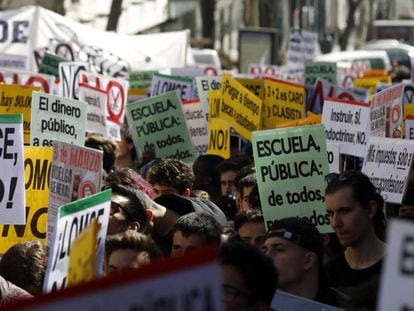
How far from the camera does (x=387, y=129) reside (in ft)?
35.1

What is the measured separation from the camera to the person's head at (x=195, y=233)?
644 cm

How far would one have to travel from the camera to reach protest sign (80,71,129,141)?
47.0ft

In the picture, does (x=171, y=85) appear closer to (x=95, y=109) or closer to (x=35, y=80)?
(x=35, y=80)

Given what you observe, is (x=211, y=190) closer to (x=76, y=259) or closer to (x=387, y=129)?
(x=387, y=129)

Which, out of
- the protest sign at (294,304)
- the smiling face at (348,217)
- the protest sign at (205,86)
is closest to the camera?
the protest sign at (294,304)

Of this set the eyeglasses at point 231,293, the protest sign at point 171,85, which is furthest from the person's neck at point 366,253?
the protest sign at point 171,85

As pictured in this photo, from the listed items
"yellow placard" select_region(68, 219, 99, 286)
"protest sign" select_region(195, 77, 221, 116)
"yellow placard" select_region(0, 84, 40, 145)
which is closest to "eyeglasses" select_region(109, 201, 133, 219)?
"yellow placard" select_region(68, 219, 99, 286)

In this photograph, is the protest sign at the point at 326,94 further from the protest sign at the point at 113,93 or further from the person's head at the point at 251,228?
the person's head at the point at 251,228

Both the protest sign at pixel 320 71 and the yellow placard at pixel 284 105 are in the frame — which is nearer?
the yellow placard at pixel 284 105

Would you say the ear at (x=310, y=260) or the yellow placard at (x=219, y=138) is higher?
the ear at (x=310, y=260)

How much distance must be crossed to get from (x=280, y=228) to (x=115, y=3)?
724 inches

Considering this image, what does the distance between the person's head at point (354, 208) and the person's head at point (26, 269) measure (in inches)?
56.7

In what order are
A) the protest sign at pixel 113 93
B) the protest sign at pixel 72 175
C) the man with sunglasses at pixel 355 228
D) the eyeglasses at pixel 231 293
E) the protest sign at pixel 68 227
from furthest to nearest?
the protest sign at pixel 113 93
the protest sign at pixel 72 175
the man with sunglasses at pixel 355 228
the protest sign at pixel 68 227
the eyeglasses at pixel 231 293

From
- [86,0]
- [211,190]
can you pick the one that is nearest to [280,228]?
[211,190]
